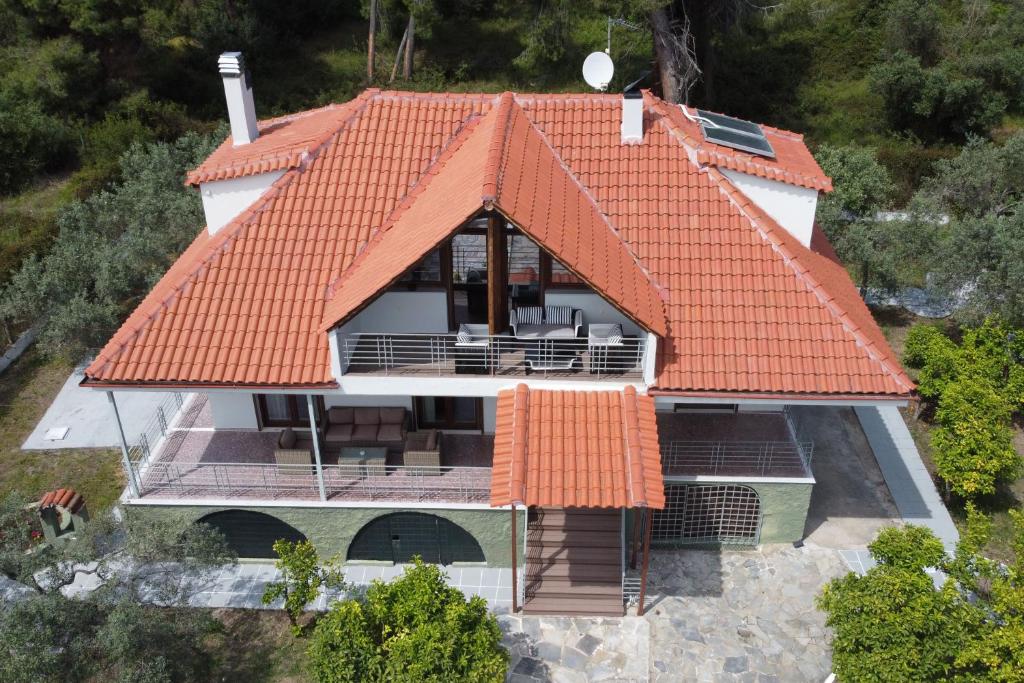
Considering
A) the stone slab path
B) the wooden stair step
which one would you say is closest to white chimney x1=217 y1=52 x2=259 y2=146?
the wooden stair step

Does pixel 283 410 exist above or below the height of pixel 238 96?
below

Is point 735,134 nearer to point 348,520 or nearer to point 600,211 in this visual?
point 600,211

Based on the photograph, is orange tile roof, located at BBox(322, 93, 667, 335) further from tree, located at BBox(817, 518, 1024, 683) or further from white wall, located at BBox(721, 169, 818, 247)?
tree, located at BBox(817, 518, 1024, 683)

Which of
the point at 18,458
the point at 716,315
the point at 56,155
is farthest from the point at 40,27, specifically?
the point at 716,315

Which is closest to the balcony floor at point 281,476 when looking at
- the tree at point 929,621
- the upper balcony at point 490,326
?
the upper balcony at point 490,326

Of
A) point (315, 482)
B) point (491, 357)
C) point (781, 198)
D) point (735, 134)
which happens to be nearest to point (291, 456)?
point (315, 482)

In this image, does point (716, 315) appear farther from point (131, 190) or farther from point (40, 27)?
point (40, 27)
